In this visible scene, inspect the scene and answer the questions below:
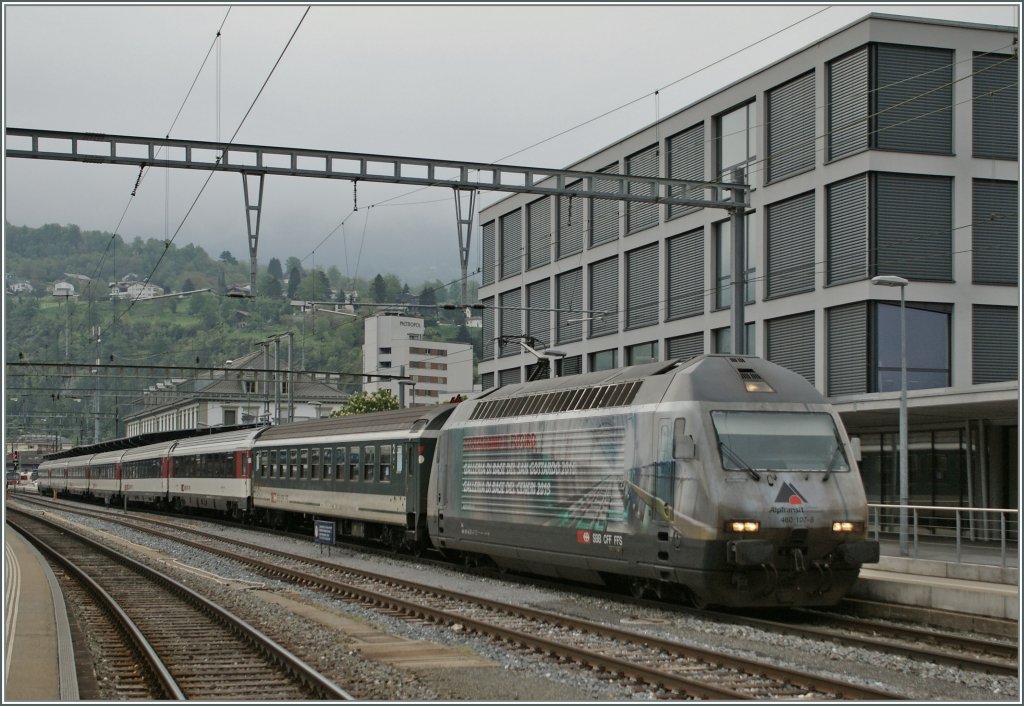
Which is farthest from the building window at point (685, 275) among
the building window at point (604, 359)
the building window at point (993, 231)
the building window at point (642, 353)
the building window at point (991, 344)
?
the building window at point (991, 344)

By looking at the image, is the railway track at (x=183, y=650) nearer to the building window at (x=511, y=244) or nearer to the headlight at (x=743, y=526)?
the headlight at (x=743, y=526)

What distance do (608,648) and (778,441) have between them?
13.6ft

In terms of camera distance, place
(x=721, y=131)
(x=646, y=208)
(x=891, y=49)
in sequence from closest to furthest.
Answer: (x=891, y=49) < (x=721, y=131) < (x=646, y=208)

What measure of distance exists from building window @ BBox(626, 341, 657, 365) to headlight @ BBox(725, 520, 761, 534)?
99.9 ft

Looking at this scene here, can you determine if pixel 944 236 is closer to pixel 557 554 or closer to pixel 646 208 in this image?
pixel 646 208

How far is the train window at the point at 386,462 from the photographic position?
1105 inches

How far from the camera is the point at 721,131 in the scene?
140 ft

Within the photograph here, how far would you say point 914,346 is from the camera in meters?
35.8

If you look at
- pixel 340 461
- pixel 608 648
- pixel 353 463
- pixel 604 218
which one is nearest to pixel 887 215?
pixel 604 218

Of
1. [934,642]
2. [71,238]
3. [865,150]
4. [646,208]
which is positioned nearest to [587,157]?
[646,208]

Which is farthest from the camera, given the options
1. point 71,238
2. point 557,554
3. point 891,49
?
point 71,238

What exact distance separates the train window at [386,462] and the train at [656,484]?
956 millimetres

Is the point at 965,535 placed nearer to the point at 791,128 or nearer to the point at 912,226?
the point at 912,226

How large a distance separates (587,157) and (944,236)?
19135 mm
